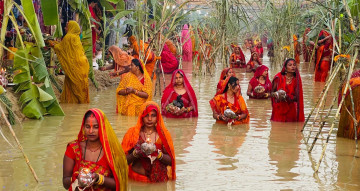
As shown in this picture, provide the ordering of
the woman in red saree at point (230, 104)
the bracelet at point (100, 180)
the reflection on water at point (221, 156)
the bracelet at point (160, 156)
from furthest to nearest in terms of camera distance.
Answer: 1. the woman in red saree at point (230, 104)
2. the reflection on water at point (221, 156)
3. the bracelet at point (160, 156)
4. the bracelet at point (100, 180)

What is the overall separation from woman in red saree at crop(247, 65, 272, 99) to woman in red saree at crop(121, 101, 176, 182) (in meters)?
7.56

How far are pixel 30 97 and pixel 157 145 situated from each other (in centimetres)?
508

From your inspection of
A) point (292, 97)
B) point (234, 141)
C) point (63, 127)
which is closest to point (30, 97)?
point (63, 127)

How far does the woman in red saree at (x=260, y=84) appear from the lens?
46.2 feet

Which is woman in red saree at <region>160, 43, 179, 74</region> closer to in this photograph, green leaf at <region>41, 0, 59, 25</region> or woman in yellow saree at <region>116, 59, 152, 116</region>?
woman in yellow saree at <region>116, 59, 152, 116</region>

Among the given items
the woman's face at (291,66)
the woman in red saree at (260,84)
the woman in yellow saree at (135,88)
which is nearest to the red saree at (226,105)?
the woman's face at (291,66)

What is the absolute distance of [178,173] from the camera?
7164 millimetres

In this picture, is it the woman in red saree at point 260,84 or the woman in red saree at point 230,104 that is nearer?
the woman in red saree at point 230,104

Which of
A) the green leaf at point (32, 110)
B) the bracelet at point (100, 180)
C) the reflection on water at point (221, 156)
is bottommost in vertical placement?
the reflection on water at point (221, 156)

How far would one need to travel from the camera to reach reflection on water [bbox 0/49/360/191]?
6762mm

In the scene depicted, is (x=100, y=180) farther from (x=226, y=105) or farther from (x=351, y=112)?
(x=226, y=105)

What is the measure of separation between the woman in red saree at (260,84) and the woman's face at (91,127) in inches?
352

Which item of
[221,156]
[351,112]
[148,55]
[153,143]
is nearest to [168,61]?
[148,55]

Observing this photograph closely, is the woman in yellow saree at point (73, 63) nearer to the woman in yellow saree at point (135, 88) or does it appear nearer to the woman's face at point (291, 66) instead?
the woman in yellow saree at point (135, 88)
